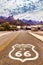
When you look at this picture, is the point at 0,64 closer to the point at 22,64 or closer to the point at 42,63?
the point at 22,64

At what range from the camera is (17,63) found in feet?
34.4

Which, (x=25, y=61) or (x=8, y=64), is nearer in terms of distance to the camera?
(x=8, y=64)

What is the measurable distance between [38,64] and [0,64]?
1.78m

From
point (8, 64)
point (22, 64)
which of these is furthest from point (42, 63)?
point (8, 64)

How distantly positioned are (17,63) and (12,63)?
0.79 feet

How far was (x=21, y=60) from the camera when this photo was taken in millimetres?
11250

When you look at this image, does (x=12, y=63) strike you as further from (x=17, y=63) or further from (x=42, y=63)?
(x=42, y=63)

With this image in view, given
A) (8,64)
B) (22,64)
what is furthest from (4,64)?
(22,64)

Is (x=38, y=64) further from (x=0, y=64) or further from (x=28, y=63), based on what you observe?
(x=0, y=64)

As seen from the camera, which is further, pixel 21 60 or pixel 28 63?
pixel 21 60

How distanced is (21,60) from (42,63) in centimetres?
A: 128

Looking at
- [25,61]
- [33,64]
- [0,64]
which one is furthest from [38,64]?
[0,64]

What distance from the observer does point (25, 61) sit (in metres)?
11.0

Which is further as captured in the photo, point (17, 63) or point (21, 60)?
point (21, 60)
